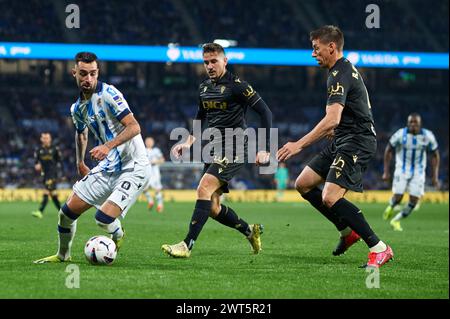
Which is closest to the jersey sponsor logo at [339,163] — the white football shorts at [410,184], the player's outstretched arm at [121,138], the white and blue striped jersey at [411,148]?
the player's outstretched arm at [121,138]

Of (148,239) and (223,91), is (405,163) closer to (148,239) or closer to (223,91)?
(148,239)

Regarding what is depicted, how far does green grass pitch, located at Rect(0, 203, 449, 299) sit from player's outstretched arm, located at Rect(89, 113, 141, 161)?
1.13 metres

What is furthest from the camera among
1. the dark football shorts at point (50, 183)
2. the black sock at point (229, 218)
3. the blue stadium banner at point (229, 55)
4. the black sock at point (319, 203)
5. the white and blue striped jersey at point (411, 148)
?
the blue stadium banner at point (229, 55)

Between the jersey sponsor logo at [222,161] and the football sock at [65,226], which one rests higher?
the jersey sponsor logo at [222,161]

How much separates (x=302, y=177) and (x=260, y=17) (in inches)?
1286

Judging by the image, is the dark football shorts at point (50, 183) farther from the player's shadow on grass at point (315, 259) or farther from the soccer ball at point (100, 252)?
the soccer ball at point (100, 252)

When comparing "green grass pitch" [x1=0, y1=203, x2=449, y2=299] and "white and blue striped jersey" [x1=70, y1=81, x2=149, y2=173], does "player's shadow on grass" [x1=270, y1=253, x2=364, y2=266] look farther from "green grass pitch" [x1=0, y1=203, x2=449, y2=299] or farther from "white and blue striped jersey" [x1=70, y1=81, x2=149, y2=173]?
"white and blue striped jersey" [x1=70, y1=81, x2=149, y2=173]

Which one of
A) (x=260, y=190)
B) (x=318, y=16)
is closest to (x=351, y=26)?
(x=318, y=16)

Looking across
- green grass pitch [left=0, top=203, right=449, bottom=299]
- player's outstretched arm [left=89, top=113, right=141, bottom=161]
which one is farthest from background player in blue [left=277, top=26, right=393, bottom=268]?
player's outstretched arm [left=89, top=113, right=141, bottom=161]

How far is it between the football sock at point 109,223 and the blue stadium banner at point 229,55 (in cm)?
2519

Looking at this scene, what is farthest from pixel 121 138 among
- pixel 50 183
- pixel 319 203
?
pixel 50 183

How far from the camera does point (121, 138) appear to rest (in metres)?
8.47

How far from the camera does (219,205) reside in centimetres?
1030

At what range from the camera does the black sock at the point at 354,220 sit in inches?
342
